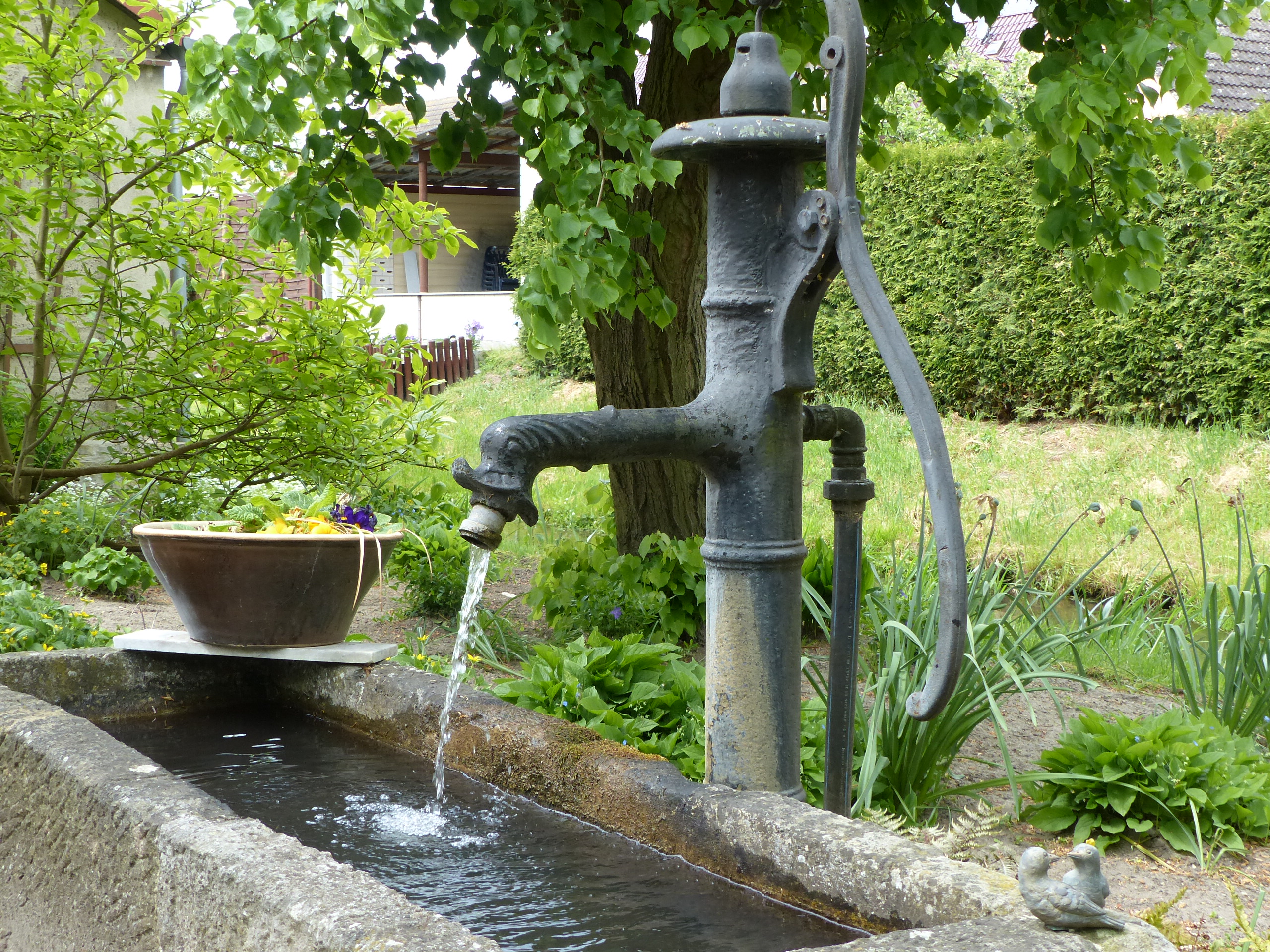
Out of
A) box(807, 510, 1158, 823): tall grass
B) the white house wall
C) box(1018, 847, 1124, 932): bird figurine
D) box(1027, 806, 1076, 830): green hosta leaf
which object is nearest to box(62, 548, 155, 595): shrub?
box(807, 510, 1158, 823): tall grass

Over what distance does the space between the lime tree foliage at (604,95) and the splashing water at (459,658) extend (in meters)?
0.97

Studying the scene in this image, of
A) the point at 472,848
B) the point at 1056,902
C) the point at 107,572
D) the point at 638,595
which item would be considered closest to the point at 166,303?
the point at 107,572

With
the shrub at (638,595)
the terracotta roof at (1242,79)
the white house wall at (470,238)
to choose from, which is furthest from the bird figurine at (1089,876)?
the white house wall at (470,238)

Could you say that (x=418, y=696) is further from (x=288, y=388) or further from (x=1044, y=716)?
(x=288, y=388)

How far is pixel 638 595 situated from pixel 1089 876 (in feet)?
9.36

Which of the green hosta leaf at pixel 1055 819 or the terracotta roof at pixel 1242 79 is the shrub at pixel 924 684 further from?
the terracotta roof at pixel 1242 79

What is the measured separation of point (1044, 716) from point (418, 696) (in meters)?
1.95

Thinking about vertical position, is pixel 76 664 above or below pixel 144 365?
below

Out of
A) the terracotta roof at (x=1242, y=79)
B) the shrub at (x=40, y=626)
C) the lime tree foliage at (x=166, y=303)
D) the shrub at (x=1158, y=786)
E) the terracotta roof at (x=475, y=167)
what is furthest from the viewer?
the terracotta roof at (x=475, y=167)

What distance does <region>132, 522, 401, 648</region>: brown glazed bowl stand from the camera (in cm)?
249

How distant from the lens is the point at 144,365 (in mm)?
4996

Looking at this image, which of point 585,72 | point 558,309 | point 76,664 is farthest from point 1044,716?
point 76,664

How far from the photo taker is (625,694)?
8.87 ft

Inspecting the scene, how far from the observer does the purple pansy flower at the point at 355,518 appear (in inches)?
107
